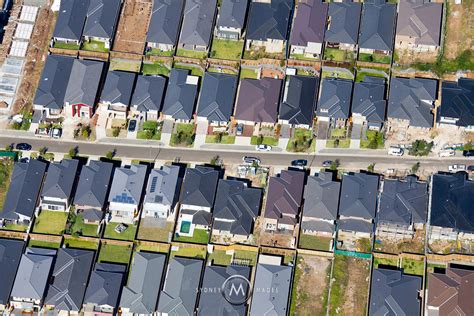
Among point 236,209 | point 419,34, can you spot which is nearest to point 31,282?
point 236,209

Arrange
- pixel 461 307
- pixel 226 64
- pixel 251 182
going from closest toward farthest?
pixel 461 307
pixel 251 182
pixel 226 64

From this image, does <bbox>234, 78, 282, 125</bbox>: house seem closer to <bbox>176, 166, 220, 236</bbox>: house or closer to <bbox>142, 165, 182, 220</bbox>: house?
<bbox>176, 166, 220, 236</bbox>: house

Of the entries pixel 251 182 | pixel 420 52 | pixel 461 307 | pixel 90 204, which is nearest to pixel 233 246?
pixel 251 182

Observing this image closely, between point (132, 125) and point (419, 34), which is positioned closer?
point (132, 125)

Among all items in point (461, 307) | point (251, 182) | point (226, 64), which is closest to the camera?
point (461, 307)

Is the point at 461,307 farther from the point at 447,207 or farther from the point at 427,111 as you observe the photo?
the point at 427,111

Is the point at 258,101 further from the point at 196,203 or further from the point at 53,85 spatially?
the point at 53,85

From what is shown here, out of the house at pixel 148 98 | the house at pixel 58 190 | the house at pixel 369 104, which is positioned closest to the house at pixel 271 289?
the house at pixel 369 104
